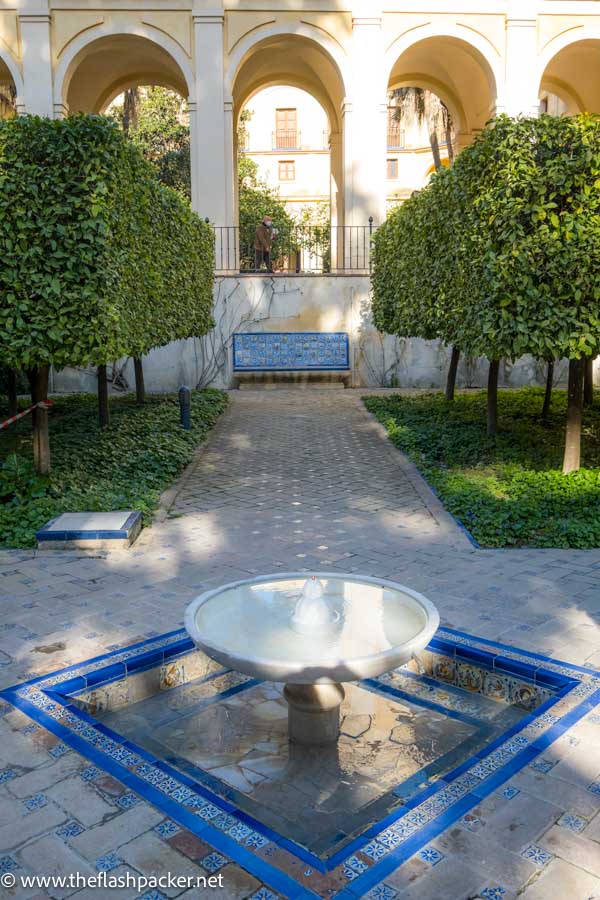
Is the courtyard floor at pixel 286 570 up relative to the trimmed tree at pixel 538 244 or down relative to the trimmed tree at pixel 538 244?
down

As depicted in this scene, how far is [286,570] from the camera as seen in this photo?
19.7 ft

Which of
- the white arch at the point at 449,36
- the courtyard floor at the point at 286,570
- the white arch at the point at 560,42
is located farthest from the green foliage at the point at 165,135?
the courtyard floor at the point at 286,570

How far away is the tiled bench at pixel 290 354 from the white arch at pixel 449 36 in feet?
22.0

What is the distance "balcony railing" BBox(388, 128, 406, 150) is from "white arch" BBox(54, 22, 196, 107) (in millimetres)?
27310

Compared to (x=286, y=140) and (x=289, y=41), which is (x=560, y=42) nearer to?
(x=289, y=41)

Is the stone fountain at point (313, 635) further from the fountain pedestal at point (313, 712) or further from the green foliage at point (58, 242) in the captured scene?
the green foliage at point (58, 242)

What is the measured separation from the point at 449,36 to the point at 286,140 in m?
26.7

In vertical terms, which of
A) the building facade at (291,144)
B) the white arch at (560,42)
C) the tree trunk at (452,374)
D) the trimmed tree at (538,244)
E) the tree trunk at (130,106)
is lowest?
→ the tree trunk at (452,374)

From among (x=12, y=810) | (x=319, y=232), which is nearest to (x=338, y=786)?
(x=12, y=810)

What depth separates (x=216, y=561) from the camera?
6.30 meters

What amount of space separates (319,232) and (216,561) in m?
29.9

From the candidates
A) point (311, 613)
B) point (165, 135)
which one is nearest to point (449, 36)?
point (165, 135)

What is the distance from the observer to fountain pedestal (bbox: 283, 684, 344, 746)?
11.5 feet

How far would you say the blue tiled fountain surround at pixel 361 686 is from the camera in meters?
2.65
